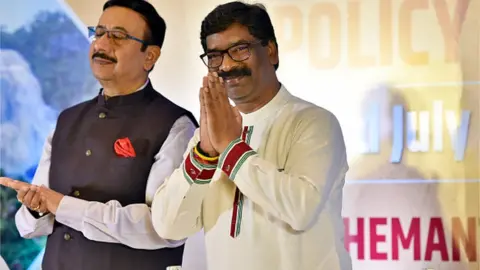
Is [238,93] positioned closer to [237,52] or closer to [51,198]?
[237,52]

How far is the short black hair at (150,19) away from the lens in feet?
8.38

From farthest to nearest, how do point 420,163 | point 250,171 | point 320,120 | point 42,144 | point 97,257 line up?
point 42,144 → point 97,257 → point 420,163 → point 320,120 → point 250,171

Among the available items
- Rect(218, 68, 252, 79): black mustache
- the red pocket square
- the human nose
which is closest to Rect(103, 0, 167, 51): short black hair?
the human nose

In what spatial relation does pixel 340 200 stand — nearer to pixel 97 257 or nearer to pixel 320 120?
pixel 320 120

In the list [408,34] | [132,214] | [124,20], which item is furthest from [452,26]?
[132,214]

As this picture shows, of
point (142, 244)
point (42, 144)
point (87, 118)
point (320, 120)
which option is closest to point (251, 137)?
point (320, 120)

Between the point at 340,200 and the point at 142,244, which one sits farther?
the point at 142,244

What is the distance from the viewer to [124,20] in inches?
99.3

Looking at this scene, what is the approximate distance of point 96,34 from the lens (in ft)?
8.35

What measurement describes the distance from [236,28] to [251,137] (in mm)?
370

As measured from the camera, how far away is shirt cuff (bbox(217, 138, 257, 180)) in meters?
1.86

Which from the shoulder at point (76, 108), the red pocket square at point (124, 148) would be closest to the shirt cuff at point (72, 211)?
the red pocket square at point (124, 148)

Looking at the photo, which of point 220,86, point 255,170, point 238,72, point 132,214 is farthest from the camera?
point 132,214

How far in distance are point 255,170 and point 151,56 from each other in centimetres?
90
